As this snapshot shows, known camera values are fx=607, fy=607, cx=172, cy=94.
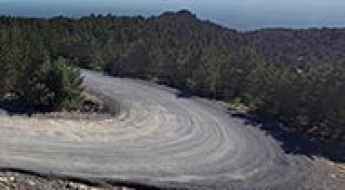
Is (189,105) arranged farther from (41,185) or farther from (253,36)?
(253,36)

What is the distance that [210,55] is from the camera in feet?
123

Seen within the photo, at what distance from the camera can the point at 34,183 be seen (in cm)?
1550

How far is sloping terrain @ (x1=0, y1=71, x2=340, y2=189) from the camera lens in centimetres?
1736

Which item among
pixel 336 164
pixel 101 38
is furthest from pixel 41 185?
pixel 101 38

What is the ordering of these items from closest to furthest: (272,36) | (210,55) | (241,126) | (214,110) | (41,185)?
1. (41,185)
2. (241,126)
3. (214,110)
4. (210,55)
5. (272,36)

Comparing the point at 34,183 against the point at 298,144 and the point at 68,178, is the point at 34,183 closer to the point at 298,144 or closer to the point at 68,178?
the point at 68,178

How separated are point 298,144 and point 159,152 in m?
6.77

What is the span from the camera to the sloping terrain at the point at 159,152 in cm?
1736

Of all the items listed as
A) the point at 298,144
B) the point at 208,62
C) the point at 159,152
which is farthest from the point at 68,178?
the point at 208,62

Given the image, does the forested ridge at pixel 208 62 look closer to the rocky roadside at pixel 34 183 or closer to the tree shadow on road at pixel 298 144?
the tree shadow on road at pixel 298 144

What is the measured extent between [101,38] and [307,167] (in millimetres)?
31054

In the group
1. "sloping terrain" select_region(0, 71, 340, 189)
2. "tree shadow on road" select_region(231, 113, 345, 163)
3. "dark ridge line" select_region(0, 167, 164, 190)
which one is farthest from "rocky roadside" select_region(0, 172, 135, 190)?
"tree shadow on road" select_region(231, 113, 345, 163)

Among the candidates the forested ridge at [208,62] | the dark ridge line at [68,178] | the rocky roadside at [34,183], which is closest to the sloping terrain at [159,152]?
the dark ridge line at [68,178]

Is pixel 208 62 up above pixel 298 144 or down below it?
above
